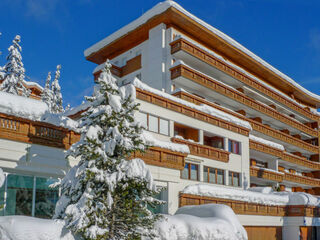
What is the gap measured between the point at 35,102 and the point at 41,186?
3774mm

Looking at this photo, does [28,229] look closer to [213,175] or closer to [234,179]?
[213,175]

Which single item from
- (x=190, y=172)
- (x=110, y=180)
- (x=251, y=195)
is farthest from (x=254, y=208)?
(x=110, y=180)

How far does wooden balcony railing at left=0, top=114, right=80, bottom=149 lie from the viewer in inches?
616

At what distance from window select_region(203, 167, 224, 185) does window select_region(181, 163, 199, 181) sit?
1077 millimetres

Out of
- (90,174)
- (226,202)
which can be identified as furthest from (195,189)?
(90,174)

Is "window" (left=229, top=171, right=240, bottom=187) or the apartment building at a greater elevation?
the apartment building

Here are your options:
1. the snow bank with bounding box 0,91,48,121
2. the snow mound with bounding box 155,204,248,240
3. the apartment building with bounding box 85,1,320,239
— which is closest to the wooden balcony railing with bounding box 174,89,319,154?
the apartment building with bounding box 85,1,320,239

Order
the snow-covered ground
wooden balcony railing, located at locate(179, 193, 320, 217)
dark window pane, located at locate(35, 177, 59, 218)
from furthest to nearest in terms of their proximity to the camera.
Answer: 1. wooden balcony railing, located at locate(179, 193, 320, 217)
2. dark window pane, located at locate(35, 177, 59, 218)
3. the snow-covered ground

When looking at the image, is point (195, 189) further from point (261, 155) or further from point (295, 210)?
point (261, 155)

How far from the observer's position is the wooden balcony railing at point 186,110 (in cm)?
2496

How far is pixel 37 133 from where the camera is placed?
16609 millimetres

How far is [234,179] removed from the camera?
32438mm

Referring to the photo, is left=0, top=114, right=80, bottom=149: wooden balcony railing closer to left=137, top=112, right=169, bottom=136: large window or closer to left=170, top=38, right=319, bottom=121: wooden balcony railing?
left=137, top=112, right=169, bottom=136: large window

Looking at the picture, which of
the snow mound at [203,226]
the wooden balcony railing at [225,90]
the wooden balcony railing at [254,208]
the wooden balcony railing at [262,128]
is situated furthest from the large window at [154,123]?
the wooden balcony railing at [225,90]
